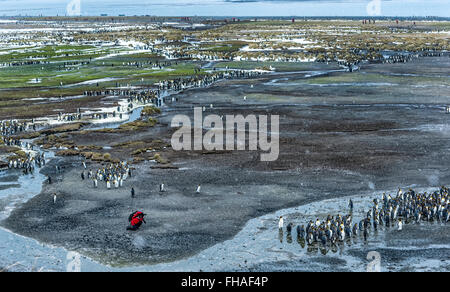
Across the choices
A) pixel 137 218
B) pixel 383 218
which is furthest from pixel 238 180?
pixel 383 218

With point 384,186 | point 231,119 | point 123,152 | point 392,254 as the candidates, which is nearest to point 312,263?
point 392,254

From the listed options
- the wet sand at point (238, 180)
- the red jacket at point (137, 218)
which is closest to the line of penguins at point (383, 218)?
the wet sand at point (238, 180)

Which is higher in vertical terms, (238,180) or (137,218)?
(137,218)

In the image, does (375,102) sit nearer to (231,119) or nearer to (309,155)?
(231,119)

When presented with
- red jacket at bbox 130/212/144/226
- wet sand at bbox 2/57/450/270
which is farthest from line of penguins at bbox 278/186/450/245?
red jacket at bbox 130/212/144/226

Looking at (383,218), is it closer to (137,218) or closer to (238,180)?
(238,180)
